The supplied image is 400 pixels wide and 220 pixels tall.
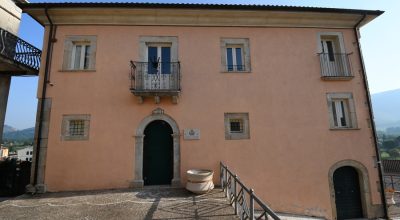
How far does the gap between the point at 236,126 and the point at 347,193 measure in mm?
5149

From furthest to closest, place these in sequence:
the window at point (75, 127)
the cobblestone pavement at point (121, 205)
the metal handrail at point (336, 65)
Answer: the metal handrail at point (336, 65) → the window at point (75, 127) → the cobblestone pavement at point (121, 205)

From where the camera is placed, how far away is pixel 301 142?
27.8ft

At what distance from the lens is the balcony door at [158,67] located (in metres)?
8.20

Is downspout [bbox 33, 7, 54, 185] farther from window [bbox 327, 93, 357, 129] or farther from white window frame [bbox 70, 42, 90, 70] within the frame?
window [bbox 327, 93, 357, 129]

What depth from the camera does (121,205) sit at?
19.6ft

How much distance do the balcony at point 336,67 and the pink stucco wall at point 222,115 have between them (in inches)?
11.1

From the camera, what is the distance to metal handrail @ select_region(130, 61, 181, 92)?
321 inches

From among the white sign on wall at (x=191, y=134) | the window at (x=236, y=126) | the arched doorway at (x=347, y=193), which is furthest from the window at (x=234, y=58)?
the arched doorway at (x=347, y=193)

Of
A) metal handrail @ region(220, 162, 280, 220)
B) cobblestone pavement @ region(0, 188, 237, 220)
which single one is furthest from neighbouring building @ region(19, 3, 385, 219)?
metal handrail @ region(220, 162, 280, 220)

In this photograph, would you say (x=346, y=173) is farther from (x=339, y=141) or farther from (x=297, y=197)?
(x=297, y=197)

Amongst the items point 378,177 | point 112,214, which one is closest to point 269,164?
point 378,177

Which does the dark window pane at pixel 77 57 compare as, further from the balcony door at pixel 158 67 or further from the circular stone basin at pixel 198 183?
the circular stone basin at pixel 198 183

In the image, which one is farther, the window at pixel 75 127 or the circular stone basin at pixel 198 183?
the window at pixel 75 127

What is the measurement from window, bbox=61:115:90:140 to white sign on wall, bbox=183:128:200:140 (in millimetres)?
3616
